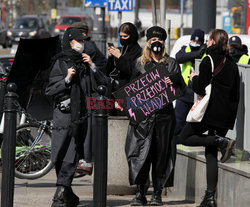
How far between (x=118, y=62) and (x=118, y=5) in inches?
408

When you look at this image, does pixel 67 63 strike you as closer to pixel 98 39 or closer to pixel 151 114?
pixel 151 114

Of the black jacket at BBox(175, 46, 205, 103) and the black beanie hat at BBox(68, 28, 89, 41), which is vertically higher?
the black beanie hat at BBox(68, 28, 89, 41)

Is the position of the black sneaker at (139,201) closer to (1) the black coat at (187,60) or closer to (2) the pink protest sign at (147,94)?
(2) the pink protest sign at (147,94)

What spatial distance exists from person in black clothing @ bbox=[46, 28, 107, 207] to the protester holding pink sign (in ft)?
1.56

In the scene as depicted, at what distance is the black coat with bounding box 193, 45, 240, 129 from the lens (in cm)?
725

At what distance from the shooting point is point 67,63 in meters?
7.52

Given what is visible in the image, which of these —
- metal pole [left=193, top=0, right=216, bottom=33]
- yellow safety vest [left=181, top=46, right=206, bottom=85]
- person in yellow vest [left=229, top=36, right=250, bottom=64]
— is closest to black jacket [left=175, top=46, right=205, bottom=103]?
yellow safety vest [left=181, top=46, right=206, bottom=85]

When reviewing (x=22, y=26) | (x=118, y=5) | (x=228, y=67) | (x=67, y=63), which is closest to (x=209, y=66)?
(x=228, y=67)

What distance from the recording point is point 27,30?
50.2 meters

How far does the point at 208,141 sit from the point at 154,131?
0.54 metres

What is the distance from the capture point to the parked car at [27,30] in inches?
1958

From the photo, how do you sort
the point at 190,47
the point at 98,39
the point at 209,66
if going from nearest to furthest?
the point at 209,66
the point at 190,47
the point at 98,39

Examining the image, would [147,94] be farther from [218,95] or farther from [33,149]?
[33,149]

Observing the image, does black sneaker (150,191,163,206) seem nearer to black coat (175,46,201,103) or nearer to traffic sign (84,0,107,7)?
black coat (175,46,201,103)
